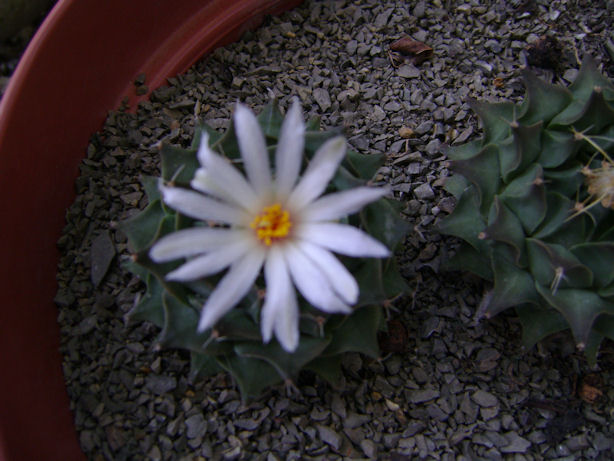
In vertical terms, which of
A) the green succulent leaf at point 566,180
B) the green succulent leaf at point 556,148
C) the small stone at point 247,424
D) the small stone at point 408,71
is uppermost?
the small stone at point 408,71

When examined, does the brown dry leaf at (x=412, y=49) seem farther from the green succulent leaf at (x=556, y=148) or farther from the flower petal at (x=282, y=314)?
the flower petal at (x=282, y=314)

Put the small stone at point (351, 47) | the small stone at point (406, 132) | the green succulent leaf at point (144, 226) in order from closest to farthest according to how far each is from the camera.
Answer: the green succulent leaf at point (144, 226) < the small stone at point (406, 132) < the small stone at point (351, 47)

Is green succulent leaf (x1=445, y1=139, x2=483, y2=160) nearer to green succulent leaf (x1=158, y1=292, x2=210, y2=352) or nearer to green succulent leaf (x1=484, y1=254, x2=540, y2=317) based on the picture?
green succulent leaf (x1=484, y1=254, x2=540, y2=317)

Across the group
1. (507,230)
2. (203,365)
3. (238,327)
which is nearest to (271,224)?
(238,327)

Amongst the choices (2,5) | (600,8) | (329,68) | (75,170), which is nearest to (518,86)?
(600,8)

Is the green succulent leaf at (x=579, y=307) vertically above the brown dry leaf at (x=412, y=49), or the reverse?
the brown dry leaf at (x=412, y=49)

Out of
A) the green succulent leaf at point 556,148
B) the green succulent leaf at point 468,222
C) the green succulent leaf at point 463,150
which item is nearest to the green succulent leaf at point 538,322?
the green succulent leaf at point 468,222

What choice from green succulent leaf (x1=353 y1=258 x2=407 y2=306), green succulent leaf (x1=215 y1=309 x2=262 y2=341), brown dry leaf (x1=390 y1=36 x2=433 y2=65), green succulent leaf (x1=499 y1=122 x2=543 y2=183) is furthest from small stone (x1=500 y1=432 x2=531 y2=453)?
brown dry leaf (x1=390 y1=36 x2=433 y2=65)
